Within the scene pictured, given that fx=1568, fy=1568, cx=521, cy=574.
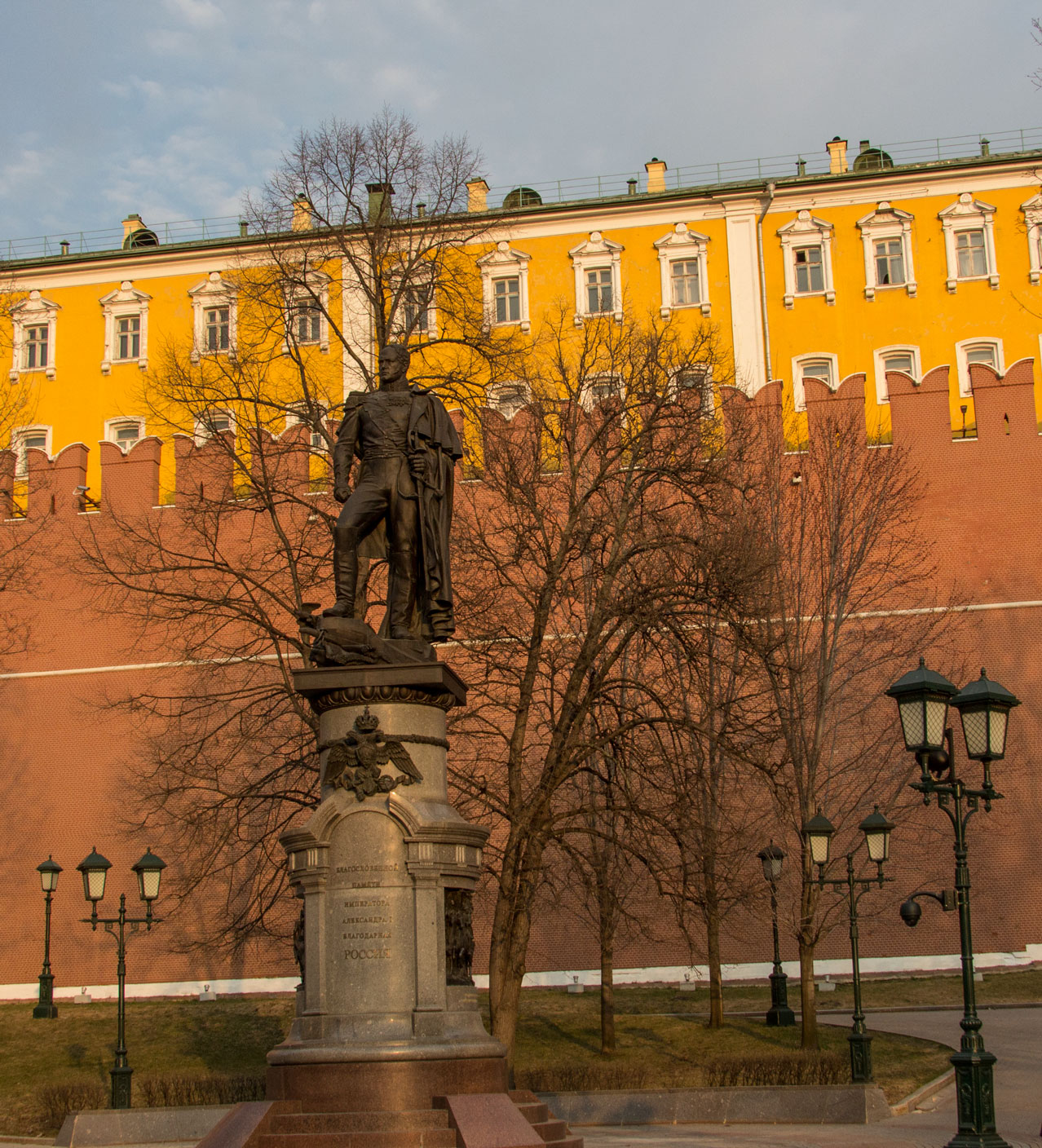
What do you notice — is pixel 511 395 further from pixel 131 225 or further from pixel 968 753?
pixel 131 225

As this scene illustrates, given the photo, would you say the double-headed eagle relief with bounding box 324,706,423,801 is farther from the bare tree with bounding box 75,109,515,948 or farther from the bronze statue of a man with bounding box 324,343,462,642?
the bare tree with bounding box 75,109,515,948

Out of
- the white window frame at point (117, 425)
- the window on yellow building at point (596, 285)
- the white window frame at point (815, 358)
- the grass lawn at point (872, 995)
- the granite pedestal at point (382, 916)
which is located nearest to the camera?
Answer: the granite pedestal at point (382, 916)

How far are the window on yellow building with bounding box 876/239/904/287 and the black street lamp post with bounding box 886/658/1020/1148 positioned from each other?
97.3 feet

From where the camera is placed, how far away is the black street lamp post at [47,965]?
27125mm

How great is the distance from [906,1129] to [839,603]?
37.2 ft

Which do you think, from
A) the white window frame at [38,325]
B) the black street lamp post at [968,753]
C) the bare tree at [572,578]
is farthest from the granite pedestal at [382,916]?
the white window frame at [38,325]

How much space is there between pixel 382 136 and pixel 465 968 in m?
14.9

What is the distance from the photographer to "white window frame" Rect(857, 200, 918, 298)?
39.6 m

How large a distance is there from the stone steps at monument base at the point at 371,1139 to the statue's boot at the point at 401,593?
348 centimetres

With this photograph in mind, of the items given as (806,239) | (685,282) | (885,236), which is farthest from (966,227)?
(685,282)

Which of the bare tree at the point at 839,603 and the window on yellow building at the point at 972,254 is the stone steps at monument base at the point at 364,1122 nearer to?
the bare tree at the point at 839,603

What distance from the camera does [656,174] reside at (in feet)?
140

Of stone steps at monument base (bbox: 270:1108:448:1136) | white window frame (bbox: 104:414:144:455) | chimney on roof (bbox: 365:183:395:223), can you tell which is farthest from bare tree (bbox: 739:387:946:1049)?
white window frame (bbox: 104:414:144:455)

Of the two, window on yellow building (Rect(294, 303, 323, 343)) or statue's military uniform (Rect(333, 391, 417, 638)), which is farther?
window on yellow building (Rect(294, 303, 323, 343))
